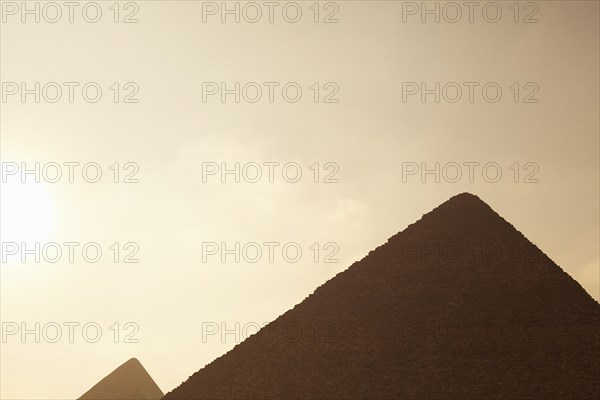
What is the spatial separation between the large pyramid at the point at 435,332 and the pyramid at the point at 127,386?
1415 centimetres

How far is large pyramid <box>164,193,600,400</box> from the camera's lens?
19.0 meters

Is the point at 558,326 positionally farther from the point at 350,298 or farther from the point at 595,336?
the point at 350,298

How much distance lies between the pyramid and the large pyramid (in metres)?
14.1

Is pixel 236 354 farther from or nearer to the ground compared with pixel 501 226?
nearer to the ground

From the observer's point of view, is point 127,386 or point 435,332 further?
point 127,386

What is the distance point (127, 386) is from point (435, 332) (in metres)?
20.8

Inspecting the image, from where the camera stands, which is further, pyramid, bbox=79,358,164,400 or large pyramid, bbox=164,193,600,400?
pyramid, bbox=79,358,164,400

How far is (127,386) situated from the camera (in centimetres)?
3569

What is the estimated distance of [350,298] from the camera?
23.3 m

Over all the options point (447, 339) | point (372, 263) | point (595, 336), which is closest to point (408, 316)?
point (447, 339)

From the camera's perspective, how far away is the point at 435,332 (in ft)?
68.6

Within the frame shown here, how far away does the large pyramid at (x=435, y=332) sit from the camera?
1898 centimetres

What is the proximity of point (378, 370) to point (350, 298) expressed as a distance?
3.86 m

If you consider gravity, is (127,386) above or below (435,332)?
below
